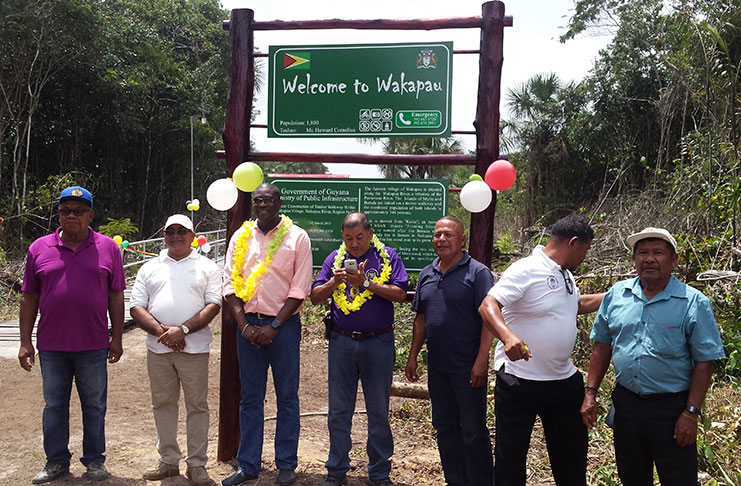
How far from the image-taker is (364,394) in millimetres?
4035

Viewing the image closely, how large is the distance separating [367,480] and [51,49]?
1599 centimetres

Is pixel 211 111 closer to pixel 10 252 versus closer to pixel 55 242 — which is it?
pixel 10 252

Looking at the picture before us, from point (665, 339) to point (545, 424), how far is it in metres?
0.90

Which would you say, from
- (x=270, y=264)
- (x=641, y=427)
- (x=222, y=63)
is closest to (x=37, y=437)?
(x=270, y=264)

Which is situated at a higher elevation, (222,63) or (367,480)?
(222,63)

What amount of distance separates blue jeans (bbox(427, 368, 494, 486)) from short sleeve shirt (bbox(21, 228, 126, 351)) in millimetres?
2350

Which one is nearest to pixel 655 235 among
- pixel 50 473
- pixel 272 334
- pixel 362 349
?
pixel 362 349

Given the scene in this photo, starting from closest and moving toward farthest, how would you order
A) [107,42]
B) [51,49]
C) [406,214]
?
[406,214] → [51,49] → [107,42]

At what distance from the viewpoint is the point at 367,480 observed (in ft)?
14.1

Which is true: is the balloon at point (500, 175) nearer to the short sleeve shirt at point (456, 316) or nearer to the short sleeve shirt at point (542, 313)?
the short sleeve shirt at point (456, 316)

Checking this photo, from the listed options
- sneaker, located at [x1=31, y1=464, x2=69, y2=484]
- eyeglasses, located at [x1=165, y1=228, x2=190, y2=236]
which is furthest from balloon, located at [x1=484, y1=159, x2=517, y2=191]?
sneaker, located at [x1=31, y1=464, x2=69, y2=484]

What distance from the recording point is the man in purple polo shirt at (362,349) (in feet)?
13.3

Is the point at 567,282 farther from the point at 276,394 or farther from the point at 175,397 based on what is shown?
the point at 175,397

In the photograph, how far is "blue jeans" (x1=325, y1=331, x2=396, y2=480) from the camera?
160 inches
